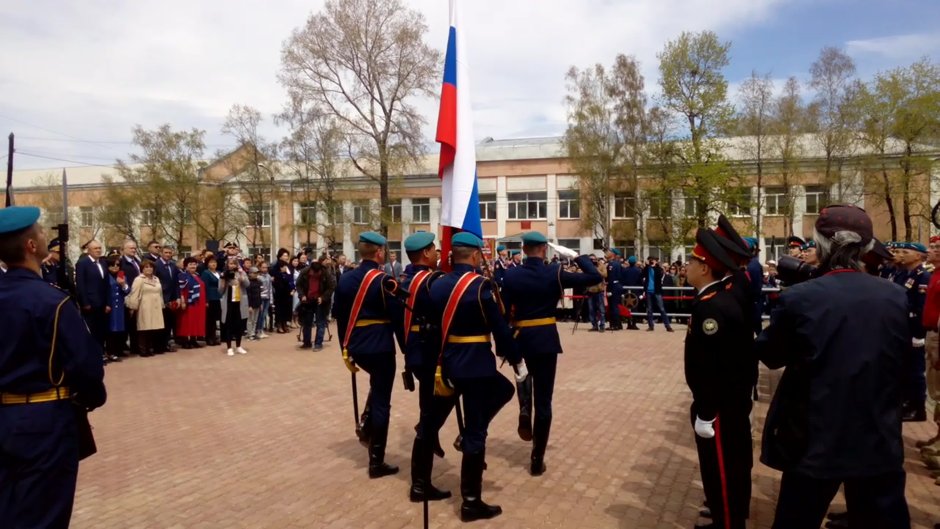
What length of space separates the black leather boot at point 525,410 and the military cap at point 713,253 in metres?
2.44

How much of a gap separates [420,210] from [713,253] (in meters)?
44.4

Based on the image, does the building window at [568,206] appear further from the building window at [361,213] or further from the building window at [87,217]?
the building window at [87,217]

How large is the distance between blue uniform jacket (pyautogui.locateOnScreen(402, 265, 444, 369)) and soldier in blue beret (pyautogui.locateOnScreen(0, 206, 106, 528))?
2.52m

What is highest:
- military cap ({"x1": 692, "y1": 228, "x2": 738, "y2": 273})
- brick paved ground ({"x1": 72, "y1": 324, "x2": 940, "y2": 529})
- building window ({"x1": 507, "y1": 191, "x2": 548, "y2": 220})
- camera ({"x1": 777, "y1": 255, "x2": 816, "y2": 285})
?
building window ({"x1": 507, "y1": 191, "x2": 548, "y2": 220})

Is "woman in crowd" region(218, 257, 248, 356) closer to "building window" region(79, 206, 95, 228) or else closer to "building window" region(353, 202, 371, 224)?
"building window" region(353, 202, 371, 224)

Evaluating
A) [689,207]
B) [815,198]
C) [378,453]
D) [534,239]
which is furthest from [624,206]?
[378,453]

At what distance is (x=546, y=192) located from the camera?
46625mm


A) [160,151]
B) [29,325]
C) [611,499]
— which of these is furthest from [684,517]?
[160,151]

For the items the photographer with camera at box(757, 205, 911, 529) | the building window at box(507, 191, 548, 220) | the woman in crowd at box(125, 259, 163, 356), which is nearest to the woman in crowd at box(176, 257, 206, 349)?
the woman in crowd at box(125, 259, 163, 356)

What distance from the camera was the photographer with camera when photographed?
3164 mm

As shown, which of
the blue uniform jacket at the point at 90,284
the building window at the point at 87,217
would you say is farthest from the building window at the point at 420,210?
the blue uniform jacket at the point at 90,284

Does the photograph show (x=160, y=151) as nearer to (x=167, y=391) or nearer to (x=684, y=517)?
(x=167, y=391)

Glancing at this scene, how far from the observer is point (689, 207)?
37250mm

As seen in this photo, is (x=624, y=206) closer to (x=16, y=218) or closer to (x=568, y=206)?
(x=568, y=206)
